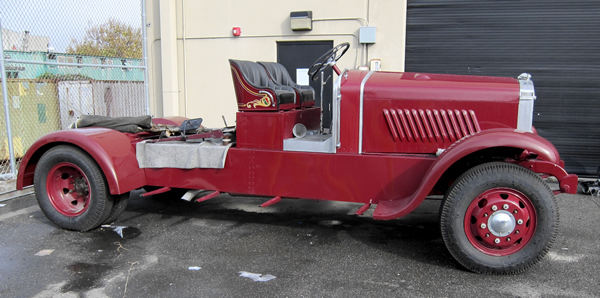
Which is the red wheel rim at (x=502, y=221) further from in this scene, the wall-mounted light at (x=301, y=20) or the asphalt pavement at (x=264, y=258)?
the wall-mounted light at (x=301, y=20)

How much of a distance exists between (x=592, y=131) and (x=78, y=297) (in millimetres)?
7543

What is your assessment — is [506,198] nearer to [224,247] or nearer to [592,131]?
[224,247]

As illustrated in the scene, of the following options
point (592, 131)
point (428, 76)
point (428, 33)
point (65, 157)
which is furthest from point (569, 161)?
point (65, 157)

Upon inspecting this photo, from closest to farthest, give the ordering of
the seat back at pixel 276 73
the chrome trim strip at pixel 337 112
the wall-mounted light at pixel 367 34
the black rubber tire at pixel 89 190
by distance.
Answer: the chrome trim strip at pixel 337 112, the black rubber tire at pixel 89 190, the seat back at pixel 276 73, the wall-mounted light at pixel 367 34

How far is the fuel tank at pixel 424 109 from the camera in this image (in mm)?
3906

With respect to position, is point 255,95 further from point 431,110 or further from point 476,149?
point 476,149

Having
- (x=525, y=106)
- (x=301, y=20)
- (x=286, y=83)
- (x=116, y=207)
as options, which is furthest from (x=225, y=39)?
(x=525, y=106)

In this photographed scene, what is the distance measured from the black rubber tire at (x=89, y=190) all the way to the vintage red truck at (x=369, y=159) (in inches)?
0.4

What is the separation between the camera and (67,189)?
4.82 m

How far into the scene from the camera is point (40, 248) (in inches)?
167

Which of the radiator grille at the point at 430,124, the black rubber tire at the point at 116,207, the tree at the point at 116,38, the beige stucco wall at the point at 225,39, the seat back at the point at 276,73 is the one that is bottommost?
the black rubber tire at the point at 116,207

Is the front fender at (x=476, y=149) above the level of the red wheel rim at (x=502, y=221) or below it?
above

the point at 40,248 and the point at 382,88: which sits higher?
the point at 382,88

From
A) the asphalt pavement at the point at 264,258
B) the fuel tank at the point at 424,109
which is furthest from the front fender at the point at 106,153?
the fuel tank at the point at 424,109
